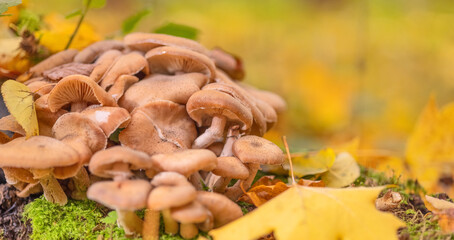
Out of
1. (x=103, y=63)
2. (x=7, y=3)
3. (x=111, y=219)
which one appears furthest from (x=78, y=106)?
(x=7, y=3)

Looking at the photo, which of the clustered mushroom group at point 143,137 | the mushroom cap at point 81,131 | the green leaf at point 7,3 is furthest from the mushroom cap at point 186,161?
the green leaf at point 7,3

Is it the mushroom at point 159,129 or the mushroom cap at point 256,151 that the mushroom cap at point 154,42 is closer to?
the mushroom at point 159,129

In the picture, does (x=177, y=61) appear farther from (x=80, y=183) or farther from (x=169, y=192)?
(x=169, y=192)

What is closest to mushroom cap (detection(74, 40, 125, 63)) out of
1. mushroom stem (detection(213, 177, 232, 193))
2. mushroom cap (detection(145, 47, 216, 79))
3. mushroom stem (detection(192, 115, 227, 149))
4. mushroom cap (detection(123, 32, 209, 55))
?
mushroom cap (detection(123, 32, 209, 55))

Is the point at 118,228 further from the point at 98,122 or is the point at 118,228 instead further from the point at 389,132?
the point at 389,132

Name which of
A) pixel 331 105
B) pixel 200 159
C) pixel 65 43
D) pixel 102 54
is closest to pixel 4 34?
pixel 65 43

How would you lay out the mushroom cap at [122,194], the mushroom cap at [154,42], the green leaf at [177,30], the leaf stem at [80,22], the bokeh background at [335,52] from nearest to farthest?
the mushroom cap at [122,194], the mushroom cap at [154,42], the leaf stem at [80,22], the green leaf at [177,30], the bokeh background at [335,52]
